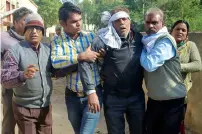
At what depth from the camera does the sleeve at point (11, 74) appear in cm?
256

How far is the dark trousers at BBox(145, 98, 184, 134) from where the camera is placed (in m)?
2.92

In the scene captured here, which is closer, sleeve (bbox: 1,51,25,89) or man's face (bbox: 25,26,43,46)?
sleeve (bbox: 1,51,25,89)

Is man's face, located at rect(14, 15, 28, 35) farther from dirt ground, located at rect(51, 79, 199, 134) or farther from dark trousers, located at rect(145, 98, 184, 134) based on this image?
dirt ground, located at rect(51, 79, 199, 134)

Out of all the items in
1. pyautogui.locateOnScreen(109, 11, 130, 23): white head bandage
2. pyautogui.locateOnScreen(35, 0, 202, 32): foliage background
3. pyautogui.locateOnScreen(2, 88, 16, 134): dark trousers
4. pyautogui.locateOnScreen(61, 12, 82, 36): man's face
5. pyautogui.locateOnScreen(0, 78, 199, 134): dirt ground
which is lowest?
pyautogui.locateOnScreen(0, 78, 199, 134): dirt ground

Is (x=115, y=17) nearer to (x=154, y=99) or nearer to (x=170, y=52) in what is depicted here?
(x=170, y=52)

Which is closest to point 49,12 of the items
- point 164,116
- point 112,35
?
point 112,35

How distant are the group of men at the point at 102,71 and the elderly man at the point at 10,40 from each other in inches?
20.8

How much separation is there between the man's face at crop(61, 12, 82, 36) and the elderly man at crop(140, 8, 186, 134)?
0.65 metres

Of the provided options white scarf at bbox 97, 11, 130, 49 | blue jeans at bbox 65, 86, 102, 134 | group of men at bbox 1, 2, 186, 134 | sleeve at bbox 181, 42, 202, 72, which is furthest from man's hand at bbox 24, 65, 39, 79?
sleeve at bbox 181, 42, 202, 72

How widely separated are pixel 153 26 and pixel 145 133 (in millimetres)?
1105

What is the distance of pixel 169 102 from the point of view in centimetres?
291

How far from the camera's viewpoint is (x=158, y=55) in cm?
265

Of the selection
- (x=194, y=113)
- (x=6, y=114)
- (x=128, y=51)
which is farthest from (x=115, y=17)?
(x=194, y=113)

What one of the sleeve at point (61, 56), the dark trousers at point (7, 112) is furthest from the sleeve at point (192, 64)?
the dark trousers at point (7, 112)
